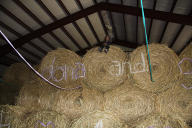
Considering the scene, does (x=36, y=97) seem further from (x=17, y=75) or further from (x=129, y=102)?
(x=129, y=102)

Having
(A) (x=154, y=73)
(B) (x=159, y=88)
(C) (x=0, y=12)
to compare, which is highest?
(C) (x=0, y=12)

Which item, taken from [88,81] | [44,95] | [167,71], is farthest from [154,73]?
[44,95]

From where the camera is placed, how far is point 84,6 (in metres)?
3.69

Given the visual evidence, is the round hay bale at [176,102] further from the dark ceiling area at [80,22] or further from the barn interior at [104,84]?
the dark ceiling area at [80,22]

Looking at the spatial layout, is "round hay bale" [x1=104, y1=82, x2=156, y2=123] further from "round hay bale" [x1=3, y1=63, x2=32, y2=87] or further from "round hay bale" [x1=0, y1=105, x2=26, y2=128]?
"round hay bale" [x1=3, y1=63, x2=32, y2=87]

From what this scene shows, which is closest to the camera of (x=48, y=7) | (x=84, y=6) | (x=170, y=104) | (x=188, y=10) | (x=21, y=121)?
(x=170, y=104)

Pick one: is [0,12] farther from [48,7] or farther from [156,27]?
[156,27]

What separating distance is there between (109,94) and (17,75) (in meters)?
2.14

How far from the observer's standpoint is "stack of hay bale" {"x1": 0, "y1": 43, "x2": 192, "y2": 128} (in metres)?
1.85

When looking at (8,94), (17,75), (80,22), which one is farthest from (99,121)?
(80,22)

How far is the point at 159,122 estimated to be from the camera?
172 cm

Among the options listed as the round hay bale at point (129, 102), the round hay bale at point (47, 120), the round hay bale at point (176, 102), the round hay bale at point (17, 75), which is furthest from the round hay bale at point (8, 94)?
the round hay bale at point (176, 102)

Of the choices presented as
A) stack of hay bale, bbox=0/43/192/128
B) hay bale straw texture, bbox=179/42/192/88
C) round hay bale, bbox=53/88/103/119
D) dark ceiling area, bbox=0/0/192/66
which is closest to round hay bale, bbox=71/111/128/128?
stack of hay bale, bbox=0/43/192/128

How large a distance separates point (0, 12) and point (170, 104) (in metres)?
3.04
